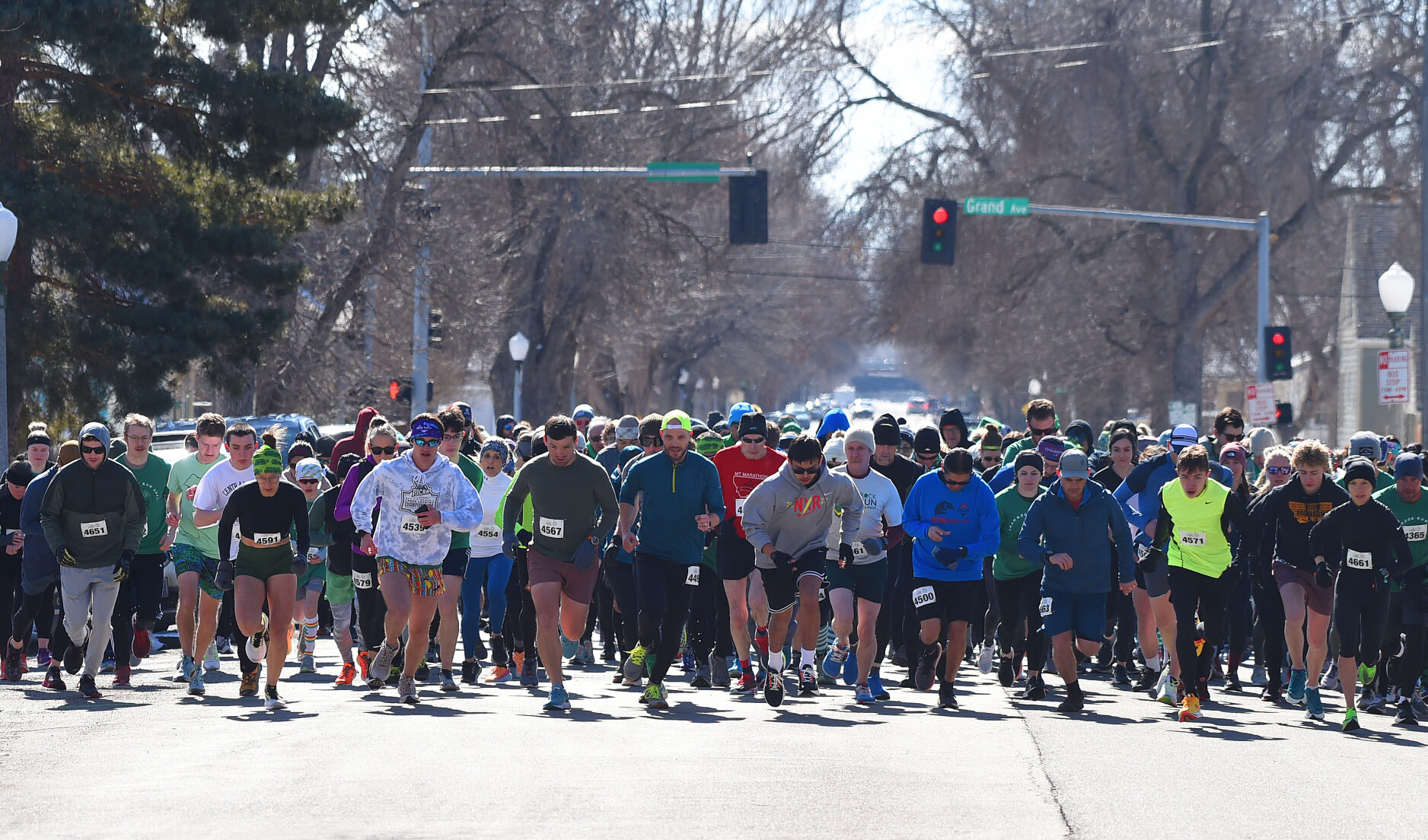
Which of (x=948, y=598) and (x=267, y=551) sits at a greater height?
(x=267, y=551)

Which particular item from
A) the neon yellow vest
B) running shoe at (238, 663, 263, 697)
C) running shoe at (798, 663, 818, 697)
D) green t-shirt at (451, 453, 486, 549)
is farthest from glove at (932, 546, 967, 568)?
running shoe at (238, 663, 263, 697)

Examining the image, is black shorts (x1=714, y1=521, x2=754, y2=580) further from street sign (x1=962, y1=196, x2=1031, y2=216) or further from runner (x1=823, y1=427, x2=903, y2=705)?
A: street sign (x1=962, y1=196, x2=1031, y2=216)

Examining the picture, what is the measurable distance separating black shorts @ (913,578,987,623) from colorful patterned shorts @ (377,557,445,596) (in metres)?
3.19

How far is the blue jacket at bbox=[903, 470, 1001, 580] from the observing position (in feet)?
40.2

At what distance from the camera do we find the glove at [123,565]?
1267cm

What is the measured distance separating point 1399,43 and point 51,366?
28.7m

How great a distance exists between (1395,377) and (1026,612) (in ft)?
35.1

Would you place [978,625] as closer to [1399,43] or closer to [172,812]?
[172,812]

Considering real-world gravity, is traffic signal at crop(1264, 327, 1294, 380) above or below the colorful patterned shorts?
above

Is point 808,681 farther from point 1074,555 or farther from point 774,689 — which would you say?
point 1074,555

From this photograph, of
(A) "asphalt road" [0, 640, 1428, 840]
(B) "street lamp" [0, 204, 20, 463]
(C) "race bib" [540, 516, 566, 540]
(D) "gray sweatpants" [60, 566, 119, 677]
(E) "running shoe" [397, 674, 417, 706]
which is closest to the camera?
(A) "asphalt road" [0, 640, 1428, 840]

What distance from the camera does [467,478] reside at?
13.0m

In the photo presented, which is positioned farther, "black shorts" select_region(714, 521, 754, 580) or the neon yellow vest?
"black shorts" select_region(714, 521, 754, 580)

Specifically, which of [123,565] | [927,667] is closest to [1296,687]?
[927,667]
